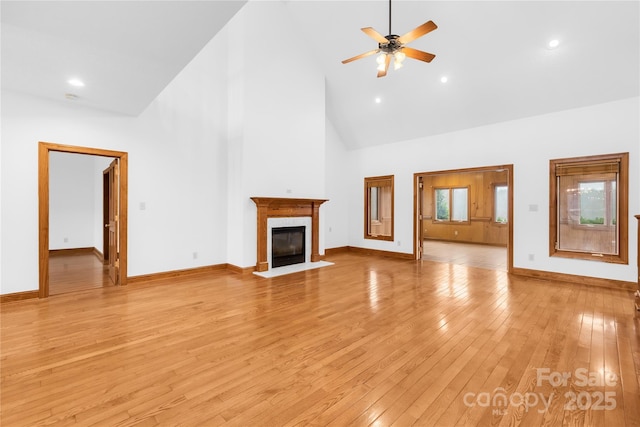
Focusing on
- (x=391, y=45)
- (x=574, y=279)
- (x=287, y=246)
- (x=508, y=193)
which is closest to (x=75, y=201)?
(x=287, y=246)

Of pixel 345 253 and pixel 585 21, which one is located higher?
pixel 585 21

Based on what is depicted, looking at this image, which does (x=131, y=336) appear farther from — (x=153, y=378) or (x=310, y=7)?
(x=310, y=7)

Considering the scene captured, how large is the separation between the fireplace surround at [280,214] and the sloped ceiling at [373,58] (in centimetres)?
251

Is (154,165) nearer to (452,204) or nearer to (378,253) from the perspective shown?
(378,253)

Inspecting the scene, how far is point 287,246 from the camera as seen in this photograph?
19.9 ft

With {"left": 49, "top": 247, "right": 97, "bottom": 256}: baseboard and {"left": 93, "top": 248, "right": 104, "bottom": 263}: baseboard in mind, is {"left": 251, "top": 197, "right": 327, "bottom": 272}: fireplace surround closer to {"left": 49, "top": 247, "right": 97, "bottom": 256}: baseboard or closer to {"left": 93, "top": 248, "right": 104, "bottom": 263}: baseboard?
{"left": 93, "top": 248, "right": 104, "bottom": 263}: baseboard

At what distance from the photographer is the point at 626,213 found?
4.46m

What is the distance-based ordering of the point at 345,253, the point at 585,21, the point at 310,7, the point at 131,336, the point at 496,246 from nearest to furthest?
the point at 131,336
the point at 585,21
the point at 310,7
the point at 345,253
the point at 496,246

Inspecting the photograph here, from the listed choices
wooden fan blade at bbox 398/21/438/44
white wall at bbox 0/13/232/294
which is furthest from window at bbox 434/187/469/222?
white wall at bbox 0/13/232/294

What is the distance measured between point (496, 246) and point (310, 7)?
8.68 meters

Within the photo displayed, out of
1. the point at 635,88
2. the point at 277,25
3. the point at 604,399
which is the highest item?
the point at 277,25

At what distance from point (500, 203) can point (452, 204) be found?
60.1 inches

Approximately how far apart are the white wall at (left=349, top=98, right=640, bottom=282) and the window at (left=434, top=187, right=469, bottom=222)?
4479 mm

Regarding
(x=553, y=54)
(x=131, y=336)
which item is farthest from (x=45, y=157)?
(x=553, y=54)
